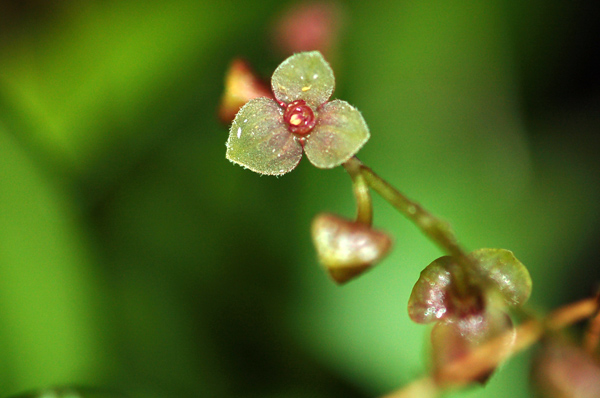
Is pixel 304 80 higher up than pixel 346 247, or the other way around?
pixel 304 80

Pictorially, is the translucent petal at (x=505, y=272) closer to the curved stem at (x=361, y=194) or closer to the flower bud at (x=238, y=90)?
the curved stem at (x=361, y=194)

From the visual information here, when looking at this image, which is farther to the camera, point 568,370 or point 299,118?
point 568,370

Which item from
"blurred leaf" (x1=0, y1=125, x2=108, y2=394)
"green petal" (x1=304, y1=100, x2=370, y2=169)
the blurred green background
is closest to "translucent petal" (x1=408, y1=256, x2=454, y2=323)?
"green petal" (x1=304, y1=100, x2=370, y2=169)

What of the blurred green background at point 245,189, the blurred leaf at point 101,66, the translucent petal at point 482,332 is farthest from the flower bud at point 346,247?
the blurred leaf at point 101,66

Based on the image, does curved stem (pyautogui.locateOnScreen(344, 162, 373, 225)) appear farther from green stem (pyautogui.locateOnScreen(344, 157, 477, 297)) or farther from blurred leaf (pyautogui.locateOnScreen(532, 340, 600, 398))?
blurred leaf (pyautogui.locateOnScreen(532, 340, 600, 398))

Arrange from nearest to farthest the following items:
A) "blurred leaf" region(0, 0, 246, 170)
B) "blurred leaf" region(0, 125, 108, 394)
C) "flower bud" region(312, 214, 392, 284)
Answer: "flower bud" region(312, 214, 392, 284), "blurred leaf" region(0, 125, 108, 394), "blurred leaf" region(0, 0, 246, 170)

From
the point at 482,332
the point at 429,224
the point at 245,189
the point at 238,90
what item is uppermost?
the point at 245,189

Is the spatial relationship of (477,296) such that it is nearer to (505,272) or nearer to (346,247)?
(505,272)

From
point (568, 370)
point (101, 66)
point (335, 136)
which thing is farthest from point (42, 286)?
point (568, 370)
